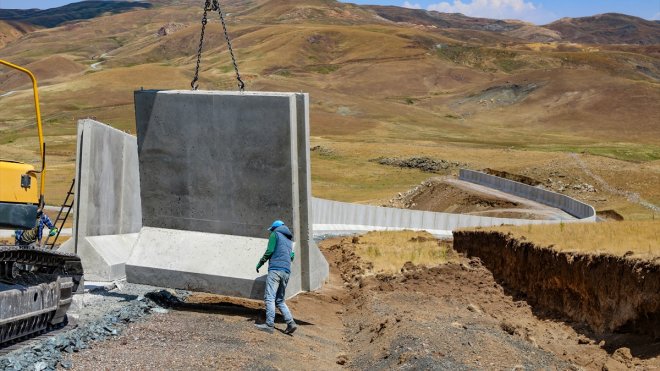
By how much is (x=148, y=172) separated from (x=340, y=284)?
771cm

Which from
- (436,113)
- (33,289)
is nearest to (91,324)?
(33,289)

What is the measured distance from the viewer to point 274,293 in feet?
45.8

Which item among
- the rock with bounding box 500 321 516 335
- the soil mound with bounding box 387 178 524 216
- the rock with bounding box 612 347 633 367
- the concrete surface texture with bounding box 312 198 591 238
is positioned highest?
the rock with bounding box 612 347 633 367

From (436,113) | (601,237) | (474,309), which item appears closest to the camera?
(474,309)

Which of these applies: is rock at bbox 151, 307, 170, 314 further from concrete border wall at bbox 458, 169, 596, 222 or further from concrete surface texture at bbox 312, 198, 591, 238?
concrete border wall at bbox 458, 169, 596, 222

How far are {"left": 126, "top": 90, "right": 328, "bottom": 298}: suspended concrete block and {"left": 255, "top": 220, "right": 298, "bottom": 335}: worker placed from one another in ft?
3.62

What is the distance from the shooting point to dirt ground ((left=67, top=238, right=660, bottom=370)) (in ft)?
38.4

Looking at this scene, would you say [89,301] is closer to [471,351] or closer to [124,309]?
[124,309]

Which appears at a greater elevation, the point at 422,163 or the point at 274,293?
the point at 274,293

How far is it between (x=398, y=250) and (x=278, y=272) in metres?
14.0

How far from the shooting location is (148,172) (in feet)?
53.8

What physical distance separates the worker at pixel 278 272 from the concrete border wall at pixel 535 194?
2382cm

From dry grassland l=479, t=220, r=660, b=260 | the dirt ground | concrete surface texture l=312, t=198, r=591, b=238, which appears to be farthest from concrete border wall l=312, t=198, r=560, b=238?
the dirt ground

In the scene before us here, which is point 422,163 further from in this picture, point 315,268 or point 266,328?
point 266,328
